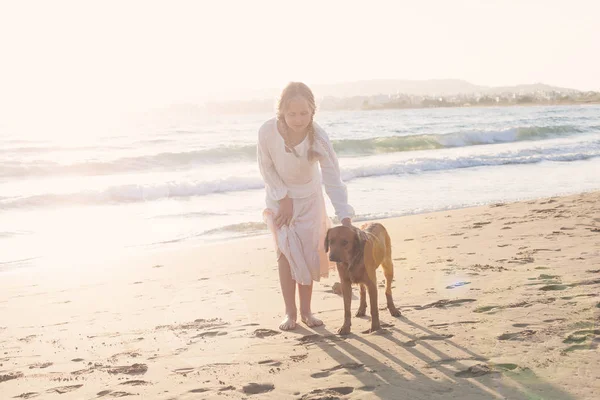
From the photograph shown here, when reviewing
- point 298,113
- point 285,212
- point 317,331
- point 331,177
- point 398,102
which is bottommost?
point 317,331

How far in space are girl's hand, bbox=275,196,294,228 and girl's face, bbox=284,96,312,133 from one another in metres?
0.57

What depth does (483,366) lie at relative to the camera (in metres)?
3.85

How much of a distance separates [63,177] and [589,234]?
56.3ft

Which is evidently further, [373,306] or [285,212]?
[285,212]

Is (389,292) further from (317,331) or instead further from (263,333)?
(263,333)

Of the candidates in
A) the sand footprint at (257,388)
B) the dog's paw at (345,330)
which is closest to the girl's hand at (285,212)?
the dog's paw at (345,330)

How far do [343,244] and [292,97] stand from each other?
1.14m

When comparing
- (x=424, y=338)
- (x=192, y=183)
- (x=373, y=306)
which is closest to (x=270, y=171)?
(x=373, y=306)

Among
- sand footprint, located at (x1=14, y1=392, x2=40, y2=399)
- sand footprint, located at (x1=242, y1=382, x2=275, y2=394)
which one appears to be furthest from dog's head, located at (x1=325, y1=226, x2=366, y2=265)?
sand footprint, located at (x1=14, y1=392, x2=40, y2=399)

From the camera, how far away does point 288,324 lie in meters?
5.12

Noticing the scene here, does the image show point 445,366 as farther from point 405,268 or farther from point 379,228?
point 405,268

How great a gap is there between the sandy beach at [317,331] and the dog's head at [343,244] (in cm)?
57

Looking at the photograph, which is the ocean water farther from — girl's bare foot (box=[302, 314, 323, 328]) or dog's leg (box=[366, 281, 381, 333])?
dog's leg (box=[366, 281, 381, 333])

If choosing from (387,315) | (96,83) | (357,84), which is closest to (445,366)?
(387,315)
